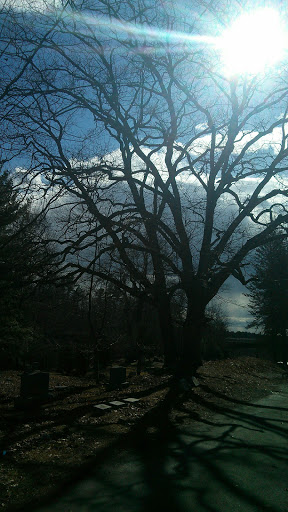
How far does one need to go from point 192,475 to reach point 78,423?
3320 mm

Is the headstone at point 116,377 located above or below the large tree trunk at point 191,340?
below

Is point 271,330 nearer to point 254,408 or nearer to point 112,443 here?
point 254,408

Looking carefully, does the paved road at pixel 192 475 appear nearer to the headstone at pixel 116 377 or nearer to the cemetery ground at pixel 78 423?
the cemetery ground at pixel 78 423

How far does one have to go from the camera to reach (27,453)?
6.10 m

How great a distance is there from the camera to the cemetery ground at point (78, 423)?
16.6 feet

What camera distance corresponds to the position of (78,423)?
797cm

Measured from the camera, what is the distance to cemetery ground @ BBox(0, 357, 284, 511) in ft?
16.6

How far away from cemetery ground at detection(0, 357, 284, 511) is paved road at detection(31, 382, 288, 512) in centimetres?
37

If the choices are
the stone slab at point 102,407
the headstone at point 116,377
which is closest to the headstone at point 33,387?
the stone slab at point 102,407

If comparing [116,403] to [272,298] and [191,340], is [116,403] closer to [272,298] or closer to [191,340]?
[191,340]

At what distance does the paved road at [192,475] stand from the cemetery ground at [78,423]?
14.4 inches

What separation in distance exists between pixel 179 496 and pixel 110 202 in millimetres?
10043

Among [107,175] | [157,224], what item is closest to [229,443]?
[157,224]

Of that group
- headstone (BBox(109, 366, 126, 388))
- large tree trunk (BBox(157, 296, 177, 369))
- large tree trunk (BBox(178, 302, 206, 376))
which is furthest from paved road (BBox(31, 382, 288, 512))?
large tree trunk (BBox(157, 296, 177, 369))
